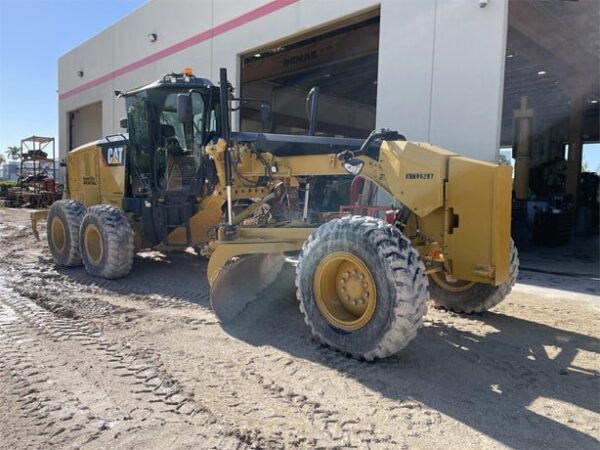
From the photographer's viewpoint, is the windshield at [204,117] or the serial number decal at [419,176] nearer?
the serial number decal at [419,176]

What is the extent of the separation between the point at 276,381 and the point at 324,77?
50.6ft

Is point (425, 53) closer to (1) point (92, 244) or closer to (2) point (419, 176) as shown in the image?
(2) point (419, 176)

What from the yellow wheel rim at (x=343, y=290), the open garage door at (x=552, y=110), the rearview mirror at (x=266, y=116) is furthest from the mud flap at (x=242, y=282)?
the open garage door at (x=552, y=110)

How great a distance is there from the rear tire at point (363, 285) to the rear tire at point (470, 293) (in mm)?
1514

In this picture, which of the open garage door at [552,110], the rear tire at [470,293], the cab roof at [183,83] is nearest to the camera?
the rear tire at [470,293]

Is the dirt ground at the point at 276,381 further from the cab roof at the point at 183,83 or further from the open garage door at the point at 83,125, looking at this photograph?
the open garage door at the point at 83,125

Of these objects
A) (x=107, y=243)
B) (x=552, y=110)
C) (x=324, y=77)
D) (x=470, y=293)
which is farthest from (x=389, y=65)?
(x=552, y=110)

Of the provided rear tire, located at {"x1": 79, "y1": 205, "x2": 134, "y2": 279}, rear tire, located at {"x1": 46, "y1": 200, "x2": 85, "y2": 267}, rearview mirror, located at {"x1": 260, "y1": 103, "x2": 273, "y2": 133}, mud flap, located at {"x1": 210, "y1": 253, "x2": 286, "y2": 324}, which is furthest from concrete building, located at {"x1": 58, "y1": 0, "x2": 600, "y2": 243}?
rear tire, located at {"x1": 46, "y1": 200, "x2": 85, "y2": 267}

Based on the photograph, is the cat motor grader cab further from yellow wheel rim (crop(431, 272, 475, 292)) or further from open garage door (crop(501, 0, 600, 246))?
open garage door (crop(501, 0, 600, 246))

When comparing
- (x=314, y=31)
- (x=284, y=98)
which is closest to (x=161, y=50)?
(x=284, y=98)

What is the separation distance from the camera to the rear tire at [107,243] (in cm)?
676

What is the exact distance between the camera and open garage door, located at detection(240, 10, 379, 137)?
41.4 ft

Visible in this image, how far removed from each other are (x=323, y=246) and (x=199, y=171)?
10.1ft

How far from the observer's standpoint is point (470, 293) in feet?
16.1
